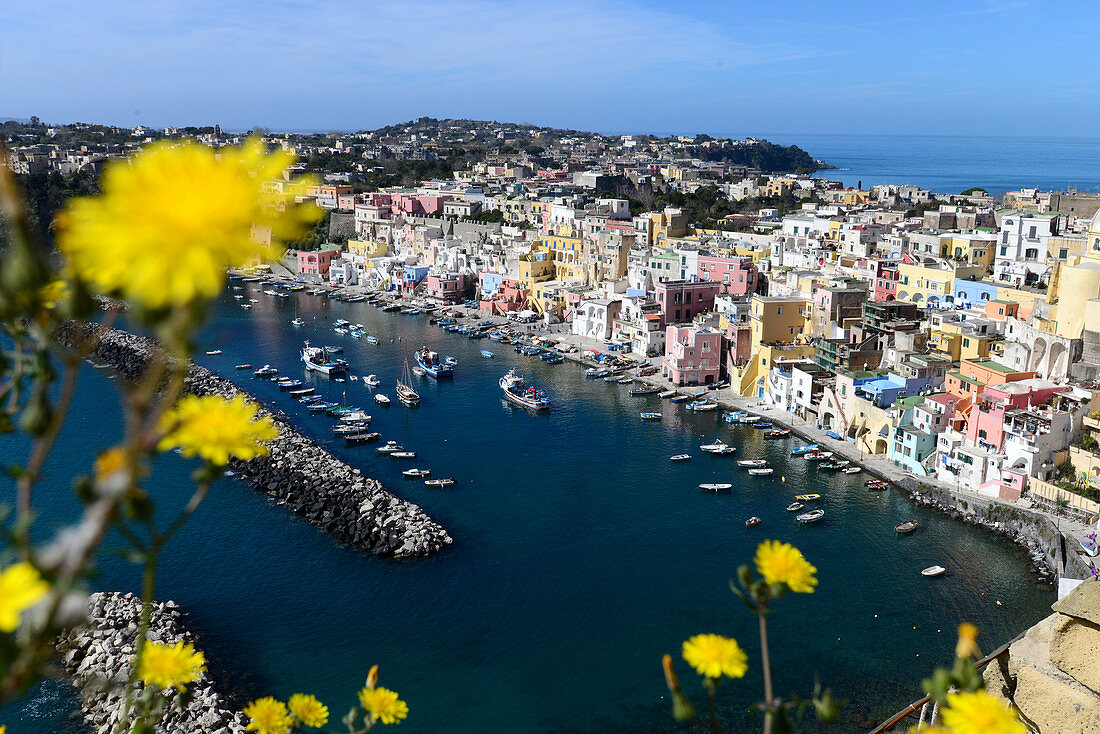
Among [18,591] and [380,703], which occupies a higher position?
[18,591]

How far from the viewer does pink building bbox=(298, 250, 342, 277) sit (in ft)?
97.6

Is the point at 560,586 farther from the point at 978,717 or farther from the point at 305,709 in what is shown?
the point at 978,717

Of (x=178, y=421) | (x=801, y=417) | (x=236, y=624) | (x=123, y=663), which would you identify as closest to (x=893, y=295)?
(x=801, y=417)

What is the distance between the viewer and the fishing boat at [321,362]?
17.8m

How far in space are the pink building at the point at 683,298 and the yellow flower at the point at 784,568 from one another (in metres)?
17.5

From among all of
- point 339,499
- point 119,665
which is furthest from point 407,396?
point 119,665

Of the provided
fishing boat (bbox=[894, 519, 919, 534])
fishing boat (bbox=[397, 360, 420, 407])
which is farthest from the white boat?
fishing boat (bbox=[397, 360, 420, 407])

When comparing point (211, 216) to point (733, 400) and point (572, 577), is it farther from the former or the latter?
point (733, 400)

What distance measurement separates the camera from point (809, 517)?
35.8 ft

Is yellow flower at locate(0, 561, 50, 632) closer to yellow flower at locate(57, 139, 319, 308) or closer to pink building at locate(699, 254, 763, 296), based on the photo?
yellow flower at locate(57, 139, 319, 308)

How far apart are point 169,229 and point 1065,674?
260 cm

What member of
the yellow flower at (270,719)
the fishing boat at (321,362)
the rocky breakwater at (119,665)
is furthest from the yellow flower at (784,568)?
the fishing boat at (321,362)

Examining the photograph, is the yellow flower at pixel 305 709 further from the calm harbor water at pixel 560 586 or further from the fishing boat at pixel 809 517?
the fishing boat at pixel 809 517

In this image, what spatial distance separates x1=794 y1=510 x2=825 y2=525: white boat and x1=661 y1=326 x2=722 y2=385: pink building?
615 cm
